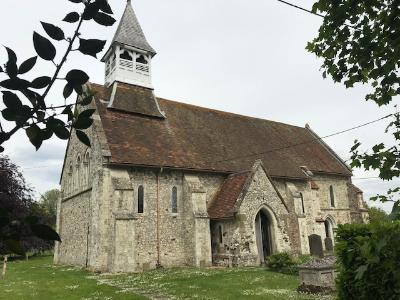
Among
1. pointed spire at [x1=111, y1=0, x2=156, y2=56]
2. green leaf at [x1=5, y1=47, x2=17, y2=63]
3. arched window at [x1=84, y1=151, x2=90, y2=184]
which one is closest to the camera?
green leaf at [x1=5, y1=47, x2=17, y2=63]

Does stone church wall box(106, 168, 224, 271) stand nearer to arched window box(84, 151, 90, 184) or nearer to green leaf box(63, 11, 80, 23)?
arched window box(84, 151, 90, 184)

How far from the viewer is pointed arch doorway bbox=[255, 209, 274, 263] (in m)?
19.6

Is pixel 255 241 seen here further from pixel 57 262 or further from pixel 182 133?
pixel 57 262

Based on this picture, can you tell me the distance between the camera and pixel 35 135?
5.56ft

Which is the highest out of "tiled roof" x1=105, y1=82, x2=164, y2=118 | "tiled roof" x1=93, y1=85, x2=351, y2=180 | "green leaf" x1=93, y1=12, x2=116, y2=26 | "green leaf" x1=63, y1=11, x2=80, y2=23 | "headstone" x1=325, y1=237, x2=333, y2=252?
"tiled roof" x1=105, y1=82, x2=164, y2=118

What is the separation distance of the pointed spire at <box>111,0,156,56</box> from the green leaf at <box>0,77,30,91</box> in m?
23.2

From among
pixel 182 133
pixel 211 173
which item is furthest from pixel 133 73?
pixel 211 173

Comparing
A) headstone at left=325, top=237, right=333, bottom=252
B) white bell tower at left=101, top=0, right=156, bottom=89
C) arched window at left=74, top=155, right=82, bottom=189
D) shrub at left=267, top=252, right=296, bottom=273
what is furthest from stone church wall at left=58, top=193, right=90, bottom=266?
headstone at left=325, top=237, right=333, bottom=252

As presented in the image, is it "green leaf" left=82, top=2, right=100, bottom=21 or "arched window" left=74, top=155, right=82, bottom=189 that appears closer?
"green leaf" left=82, top=2, right=100, bottom=21

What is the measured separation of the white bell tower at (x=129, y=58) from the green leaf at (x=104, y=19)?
2190 centimetres

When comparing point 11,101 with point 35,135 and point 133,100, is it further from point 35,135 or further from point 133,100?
point 133,100

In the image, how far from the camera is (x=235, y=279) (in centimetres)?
1373

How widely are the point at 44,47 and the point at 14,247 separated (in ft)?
3.13

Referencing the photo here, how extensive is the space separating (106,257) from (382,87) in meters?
15.6
